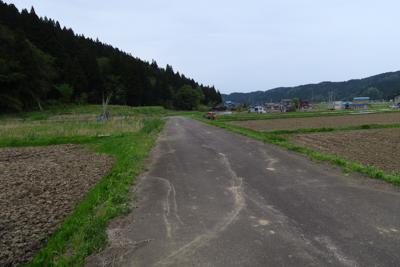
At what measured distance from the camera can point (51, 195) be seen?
502 centimetres

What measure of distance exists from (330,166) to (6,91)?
46.9m

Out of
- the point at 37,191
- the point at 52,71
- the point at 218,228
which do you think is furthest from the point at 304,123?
the point at 52,71

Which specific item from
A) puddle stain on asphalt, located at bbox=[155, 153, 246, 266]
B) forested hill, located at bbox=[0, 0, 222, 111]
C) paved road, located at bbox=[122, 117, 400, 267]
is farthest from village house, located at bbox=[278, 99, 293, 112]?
puddle stain on asphalt, located at bbox=[155, 153, 246, 266]

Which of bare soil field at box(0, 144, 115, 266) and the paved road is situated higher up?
the paved road

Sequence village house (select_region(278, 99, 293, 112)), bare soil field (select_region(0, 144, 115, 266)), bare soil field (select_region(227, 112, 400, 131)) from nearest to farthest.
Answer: bare soil field (select_region(0, 144, 115, 266)) < bare soil field (select_region(227, 112, 400, 131)) < village house (select_region(278, 99, 293, 112))

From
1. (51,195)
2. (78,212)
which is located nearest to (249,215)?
(78,212)

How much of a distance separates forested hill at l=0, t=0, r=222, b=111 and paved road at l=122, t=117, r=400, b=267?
40.7 m

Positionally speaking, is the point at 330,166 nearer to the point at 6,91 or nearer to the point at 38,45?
the point at 6,91

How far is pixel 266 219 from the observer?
3.45 meters

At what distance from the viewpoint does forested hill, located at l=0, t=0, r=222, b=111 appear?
113 ft

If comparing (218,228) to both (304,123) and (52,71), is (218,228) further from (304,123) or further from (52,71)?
(52,71)

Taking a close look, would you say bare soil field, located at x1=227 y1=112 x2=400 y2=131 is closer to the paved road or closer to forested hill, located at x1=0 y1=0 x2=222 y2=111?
the paved road

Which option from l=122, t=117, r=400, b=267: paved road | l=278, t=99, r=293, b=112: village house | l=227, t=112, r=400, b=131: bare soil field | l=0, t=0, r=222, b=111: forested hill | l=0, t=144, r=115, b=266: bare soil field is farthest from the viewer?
l=278, t=99, r=293, b=112: village house

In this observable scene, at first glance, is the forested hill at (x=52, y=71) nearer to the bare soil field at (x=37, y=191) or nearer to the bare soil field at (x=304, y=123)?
the bare soil field at (x=37, y=191)
